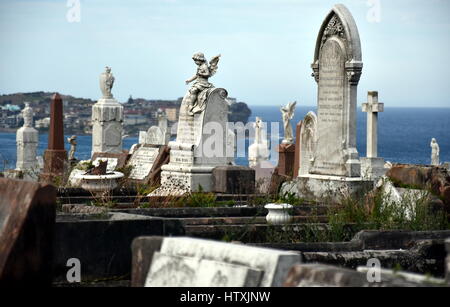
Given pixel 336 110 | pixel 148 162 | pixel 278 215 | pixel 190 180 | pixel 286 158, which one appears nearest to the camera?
pixel 278 215

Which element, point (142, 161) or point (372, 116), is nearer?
point (142, 161)

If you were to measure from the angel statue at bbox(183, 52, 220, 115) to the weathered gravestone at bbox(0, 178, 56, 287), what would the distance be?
11757 mm

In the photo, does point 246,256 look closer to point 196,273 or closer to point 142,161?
point 196,273

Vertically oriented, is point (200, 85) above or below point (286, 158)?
above

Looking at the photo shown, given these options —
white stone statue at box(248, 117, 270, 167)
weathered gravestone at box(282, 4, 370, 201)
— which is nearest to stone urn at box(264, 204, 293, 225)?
weathered gravestone at box(282, 4, 370, 201)

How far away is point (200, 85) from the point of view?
64.6 feet

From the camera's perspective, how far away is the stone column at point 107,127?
27266 millimetres

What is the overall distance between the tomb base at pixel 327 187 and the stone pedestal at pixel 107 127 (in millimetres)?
9606

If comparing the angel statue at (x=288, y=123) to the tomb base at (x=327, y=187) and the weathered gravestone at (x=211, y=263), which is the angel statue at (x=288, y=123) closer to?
the tomb base at (x=327, y=187)

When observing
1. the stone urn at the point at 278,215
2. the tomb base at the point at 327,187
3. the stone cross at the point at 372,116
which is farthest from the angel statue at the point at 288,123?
the stone urn at the point at 278,215

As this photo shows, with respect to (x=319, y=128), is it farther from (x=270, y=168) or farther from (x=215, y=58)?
(x=270, y=168)

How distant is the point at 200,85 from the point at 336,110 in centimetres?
309

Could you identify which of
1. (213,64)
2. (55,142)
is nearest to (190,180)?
(213,64)

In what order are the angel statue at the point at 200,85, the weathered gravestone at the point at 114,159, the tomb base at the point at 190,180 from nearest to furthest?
the tomb base at the point at 190,180, the angel statue at the point at 200,85, the weathered gravestone at the point at 114,159
